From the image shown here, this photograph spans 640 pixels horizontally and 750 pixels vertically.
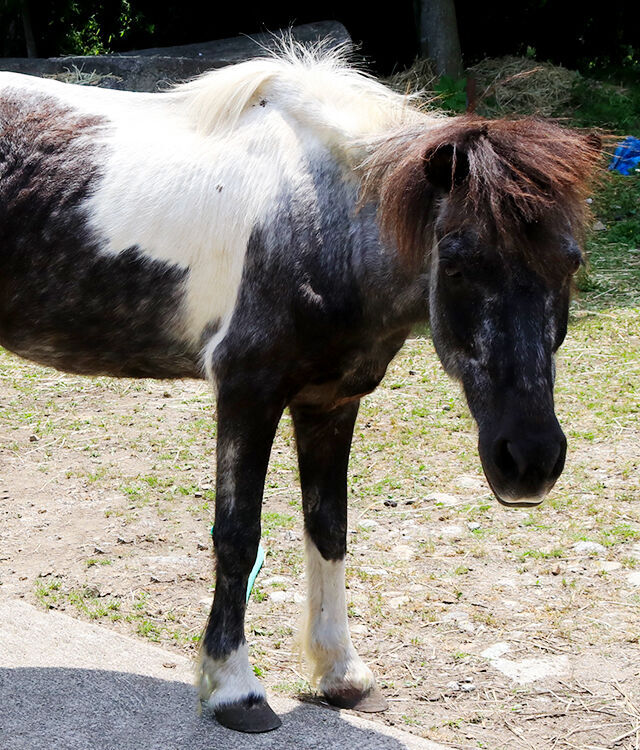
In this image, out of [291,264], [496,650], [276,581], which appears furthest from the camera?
[276,581]

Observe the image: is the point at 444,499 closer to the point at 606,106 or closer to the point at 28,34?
the point at 606,106

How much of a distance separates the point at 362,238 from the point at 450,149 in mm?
432

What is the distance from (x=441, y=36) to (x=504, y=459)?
929 cm

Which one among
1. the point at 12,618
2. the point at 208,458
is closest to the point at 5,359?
the point at 208,458

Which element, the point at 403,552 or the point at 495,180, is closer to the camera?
the point at 495,180

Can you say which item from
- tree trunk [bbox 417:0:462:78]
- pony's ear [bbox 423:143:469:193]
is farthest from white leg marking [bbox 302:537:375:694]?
tree trunk [bbox 417:0:462:78]

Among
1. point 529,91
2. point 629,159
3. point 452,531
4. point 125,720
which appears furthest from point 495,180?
point 529,91

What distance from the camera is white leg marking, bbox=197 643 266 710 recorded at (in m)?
2.92

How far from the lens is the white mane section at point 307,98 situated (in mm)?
2990

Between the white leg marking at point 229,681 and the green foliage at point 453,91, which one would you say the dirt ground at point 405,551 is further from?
the green foliage at point 453,91

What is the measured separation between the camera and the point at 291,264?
9.32 ft

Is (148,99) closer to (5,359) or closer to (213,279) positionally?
(213,279)

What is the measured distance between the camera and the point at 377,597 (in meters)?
3.87

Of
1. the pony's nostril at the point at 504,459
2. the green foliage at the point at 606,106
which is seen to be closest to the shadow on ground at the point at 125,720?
the pony's nostril at the point at 504,459
